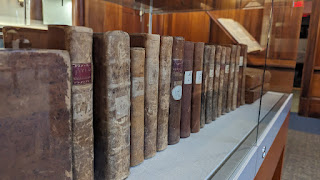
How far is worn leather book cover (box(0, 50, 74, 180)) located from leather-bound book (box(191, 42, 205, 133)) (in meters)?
0.48

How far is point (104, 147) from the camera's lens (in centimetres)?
49

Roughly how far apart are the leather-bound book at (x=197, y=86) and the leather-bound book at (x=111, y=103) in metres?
0.34

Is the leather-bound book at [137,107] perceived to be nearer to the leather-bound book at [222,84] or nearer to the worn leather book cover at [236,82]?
the leather-bound book at [222,84]

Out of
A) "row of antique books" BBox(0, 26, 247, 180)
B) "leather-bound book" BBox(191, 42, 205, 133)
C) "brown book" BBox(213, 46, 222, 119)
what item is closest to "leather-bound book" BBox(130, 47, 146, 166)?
"row of antique books" BBox(0, 26, 247, 180)

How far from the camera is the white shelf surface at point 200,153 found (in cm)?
58

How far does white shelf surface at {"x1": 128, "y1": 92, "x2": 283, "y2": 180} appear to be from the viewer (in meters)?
0.58

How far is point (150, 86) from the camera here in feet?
1.98

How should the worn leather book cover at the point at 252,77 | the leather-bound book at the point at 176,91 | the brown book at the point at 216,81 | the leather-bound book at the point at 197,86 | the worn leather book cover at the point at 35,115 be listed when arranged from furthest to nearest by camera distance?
the worn leather book cover at the point at 252,77 < the brown book at the point at 216,81 < the leather-bound book at the point at 197,86 < the leather-bound book at the point at 176,91 < the worn leather book cover at the point at 35,115

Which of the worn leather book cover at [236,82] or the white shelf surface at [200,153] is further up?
the worn leather book cover at [236,82]

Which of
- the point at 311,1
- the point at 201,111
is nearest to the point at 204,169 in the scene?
the point at 201,111

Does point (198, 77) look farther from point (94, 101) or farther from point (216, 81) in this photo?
point (94, 101)

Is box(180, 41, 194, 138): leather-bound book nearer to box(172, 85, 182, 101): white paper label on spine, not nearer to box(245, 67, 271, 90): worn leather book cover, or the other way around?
box(172, 85, 182, 101): white paper label on spine

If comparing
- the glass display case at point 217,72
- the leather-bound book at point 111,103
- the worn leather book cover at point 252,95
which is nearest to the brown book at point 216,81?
the glass display case at point 217,72

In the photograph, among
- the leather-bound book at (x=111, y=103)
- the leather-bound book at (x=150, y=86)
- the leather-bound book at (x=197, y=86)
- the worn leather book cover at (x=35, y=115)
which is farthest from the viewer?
the leather-bound book at (x=197, y=86)
